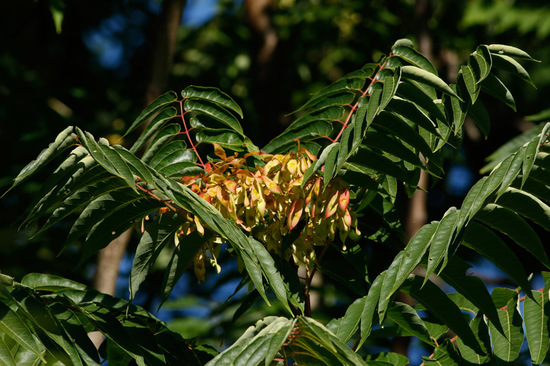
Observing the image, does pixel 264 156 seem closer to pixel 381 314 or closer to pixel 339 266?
pixel 339 266

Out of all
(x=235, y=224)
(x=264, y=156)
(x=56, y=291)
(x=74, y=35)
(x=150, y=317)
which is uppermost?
(x=74, y=35)

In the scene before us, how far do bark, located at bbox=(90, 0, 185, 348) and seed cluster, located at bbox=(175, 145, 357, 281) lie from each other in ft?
3.45

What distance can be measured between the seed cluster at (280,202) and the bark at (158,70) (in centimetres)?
105

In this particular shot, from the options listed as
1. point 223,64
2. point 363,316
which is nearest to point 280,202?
point 363,316

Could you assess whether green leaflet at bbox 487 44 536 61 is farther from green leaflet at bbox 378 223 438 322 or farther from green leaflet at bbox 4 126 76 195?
green leaflet at bbox 4 126 76 195

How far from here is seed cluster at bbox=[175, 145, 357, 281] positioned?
1422mm

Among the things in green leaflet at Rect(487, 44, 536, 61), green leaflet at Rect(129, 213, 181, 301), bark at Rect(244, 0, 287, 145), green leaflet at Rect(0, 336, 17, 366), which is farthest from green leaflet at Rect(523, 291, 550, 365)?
bark at Rect(244, 0, 287, 145)

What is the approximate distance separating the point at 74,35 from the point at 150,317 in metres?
5.00

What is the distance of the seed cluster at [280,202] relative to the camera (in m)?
1.42

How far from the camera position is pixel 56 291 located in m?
1.55

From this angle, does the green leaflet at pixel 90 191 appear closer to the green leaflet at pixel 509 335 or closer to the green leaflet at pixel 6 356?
the green leaflet at pixel 6 356

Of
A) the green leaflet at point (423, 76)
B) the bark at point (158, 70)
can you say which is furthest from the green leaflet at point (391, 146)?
the bark at point (158, 70)

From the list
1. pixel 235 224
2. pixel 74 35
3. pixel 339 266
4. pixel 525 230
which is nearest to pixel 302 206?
pixel 235 224

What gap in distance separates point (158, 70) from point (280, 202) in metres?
1.66
